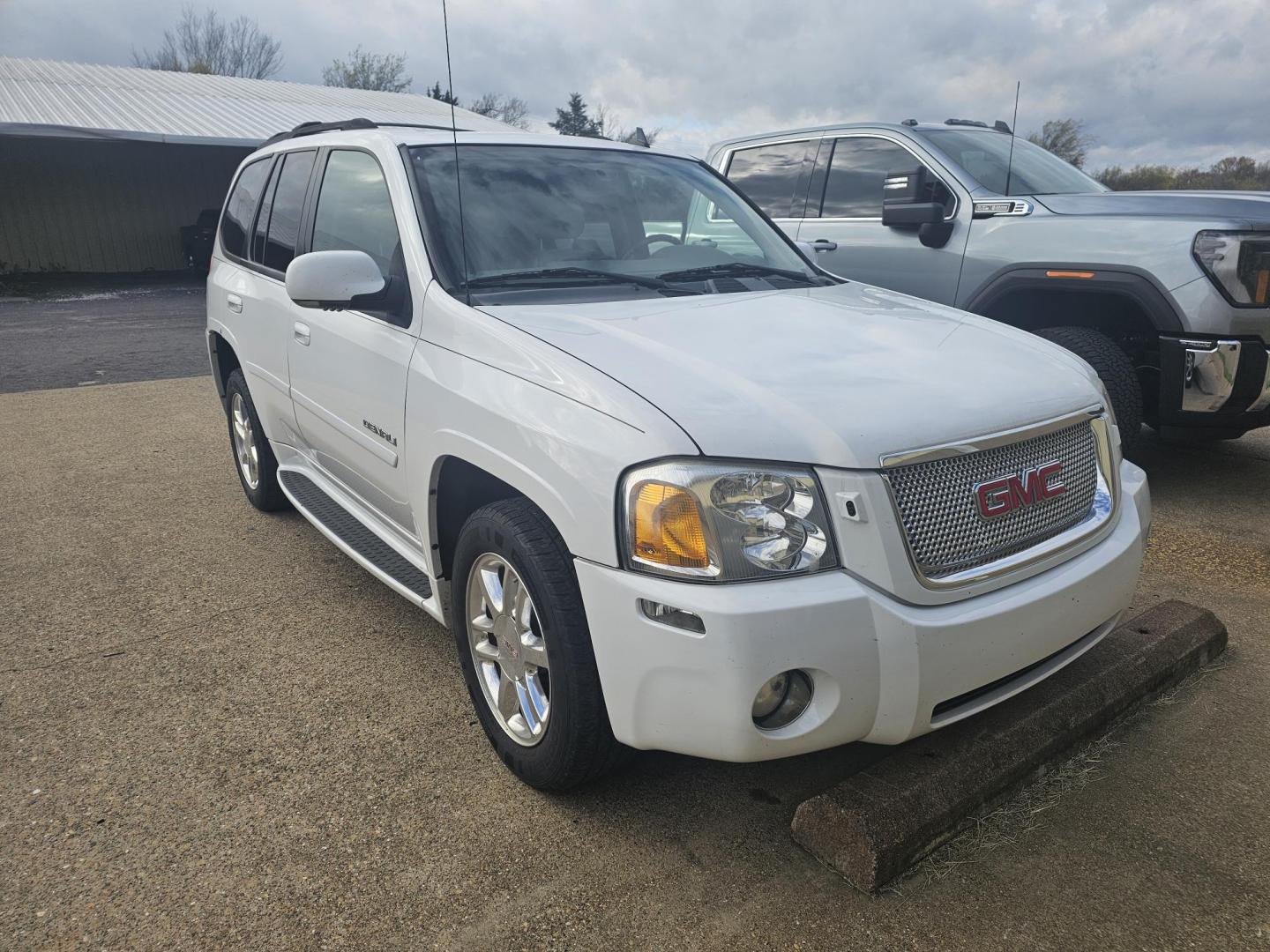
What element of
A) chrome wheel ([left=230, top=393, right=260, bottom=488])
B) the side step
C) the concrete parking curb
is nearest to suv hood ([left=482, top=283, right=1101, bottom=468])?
the concrete parking curb

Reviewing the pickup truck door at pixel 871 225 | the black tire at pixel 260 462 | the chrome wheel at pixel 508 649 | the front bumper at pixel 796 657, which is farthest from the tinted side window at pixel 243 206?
the front bumper at pixel 796 657

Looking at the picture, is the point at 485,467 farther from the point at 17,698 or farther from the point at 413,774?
the point at 17,698

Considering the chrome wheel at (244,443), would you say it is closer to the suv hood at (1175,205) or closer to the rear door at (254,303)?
the rear door at (254,303)

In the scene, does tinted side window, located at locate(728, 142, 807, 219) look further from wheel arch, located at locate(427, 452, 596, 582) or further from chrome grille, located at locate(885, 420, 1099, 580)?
chrome grille, located at locate(885, 420, 1099, 580)

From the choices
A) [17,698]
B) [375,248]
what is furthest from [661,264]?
[17,698]

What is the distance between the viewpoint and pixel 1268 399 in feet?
15.0

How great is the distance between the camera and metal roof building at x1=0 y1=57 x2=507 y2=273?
2025cm

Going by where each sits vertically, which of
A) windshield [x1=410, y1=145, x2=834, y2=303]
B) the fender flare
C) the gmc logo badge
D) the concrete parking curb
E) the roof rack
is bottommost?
the concrete parking curb

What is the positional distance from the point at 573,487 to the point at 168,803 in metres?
1.42

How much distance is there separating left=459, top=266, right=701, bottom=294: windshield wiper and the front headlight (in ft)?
3.64

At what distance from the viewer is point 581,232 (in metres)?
3.22

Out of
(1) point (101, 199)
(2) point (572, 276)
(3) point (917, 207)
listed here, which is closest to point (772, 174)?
(3) point (917, 207)

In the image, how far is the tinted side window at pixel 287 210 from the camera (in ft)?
13.2

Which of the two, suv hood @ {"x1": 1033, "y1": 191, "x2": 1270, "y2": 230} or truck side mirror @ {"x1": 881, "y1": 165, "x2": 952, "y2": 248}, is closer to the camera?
suv hood @ {"x1": 1033, "y1": 191, "x2": 1270, "y2": 230}
